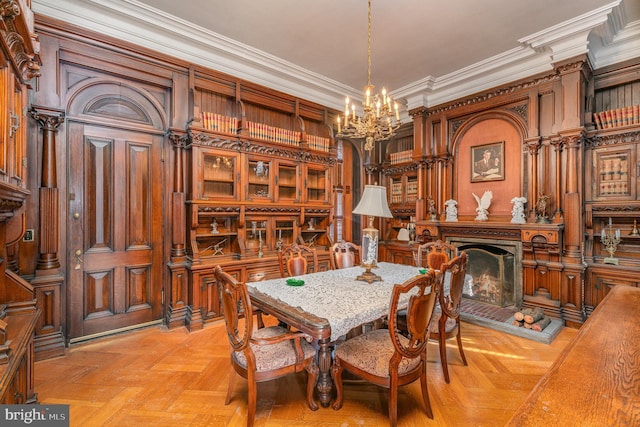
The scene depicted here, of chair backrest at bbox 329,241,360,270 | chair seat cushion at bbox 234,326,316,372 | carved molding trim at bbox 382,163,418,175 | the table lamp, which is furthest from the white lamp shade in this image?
carved molding trim at bbox 382,163,418,175

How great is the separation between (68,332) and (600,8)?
19.9 feet

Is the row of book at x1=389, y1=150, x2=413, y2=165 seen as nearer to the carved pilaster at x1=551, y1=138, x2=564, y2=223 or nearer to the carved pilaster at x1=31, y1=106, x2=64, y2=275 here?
the carved pilaster at x1=551, y1=138, x2=564, y2=223

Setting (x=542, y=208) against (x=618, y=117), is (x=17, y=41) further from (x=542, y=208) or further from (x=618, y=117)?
(x=618, y=117)

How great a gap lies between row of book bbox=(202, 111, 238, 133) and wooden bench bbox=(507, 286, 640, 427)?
3690 mm

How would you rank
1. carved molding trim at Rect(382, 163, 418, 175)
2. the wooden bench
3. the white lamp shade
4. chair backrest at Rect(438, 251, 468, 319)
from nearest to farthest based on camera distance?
the wooden bench, chair backrest at Rect(438, 251, 468, 319), the white lamp shade, carved molding trim at Rect(382, 163, 418, 175)

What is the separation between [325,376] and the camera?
201cm

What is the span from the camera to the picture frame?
13.7 feet

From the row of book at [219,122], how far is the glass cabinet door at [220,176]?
32 centimetres

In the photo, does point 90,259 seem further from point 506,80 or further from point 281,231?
point 506,80

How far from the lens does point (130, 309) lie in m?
3.30

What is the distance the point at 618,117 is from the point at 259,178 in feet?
14.1

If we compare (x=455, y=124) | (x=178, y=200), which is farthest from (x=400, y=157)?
(x=178, y=200)

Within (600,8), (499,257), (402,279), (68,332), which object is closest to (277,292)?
(402,279)

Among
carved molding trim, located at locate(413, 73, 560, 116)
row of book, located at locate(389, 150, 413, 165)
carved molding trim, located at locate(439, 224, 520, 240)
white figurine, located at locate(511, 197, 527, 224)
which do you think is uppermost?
carved molding trim, located at locate(413, 73, 560, 116)
